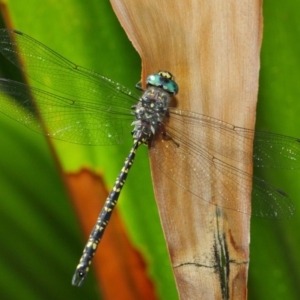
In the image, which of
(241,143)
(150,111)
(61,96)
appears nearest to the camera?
(241,143)

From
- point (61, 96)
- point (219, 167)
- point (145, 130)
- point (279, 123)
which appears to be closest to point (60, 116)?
point (61, 96)

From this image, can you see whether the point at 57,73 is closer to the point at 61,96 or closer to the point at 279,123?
the point at 61,96

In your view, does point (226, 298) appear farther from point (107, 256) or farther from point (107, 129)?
point (107, 129)

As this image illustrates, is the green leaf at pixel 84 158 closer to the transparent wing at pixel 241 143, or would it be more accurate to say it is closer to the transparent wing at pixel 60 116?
the transparent wing at pixel 60 116

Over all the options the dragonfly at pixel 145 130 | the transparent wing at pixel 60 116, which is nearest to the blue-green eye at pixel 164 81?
the dragonfly at pixel 145 130

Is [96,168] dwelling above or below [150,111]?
below

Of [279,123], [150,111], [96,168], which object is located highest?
[150,111]

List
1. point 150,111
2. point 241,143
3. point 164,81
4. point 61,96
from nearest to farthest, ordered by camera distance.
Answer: point 241,143, point 164,81, point 61,96, point 150,111
